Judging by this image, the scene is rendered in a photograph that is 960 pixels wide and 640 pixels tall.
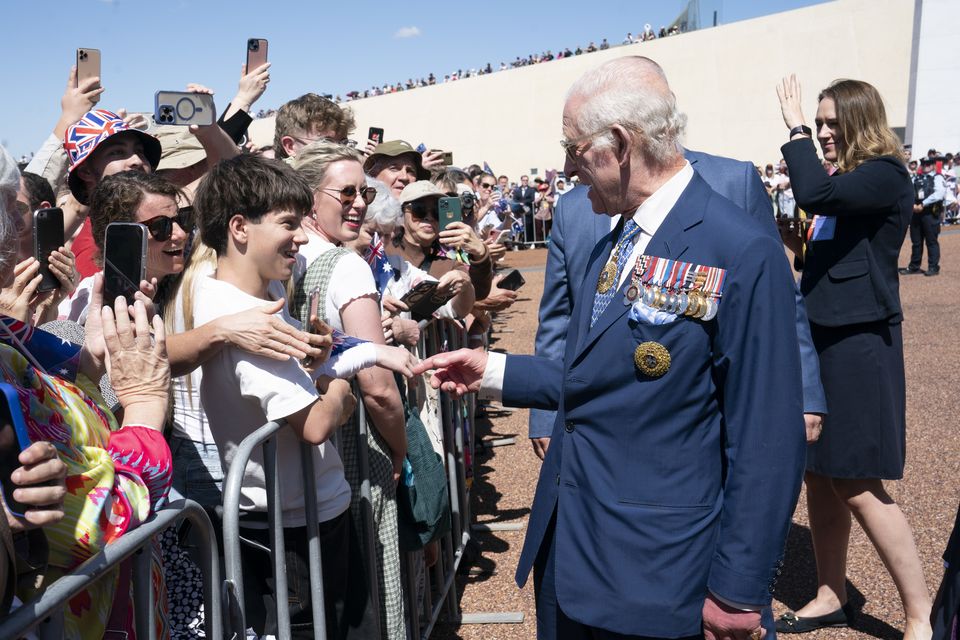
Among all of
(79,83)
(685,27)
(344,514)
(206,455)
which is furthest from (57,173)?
(685,27)

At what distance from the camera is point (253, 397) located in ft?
8.07

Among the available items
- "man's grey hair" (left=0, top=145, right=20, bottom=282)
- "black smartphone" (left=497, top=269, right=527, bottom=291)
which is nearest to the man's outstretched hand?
"man's grey hair" (left=0, top=145, right=20, bottom=282)

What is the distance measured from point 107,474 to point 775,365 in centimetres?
147

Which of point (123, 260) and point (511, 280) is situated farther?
point (511, 280)

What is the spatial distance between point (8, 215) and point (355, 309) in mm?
1359

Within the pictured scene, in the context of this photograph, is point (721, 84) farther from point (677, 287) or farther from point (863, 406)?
point (677, 287)

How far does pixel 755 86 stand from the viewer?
43938mm

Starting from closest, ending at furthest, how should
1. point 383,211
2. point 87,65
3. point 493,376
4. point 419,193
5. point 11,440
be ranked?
point 11,440
point 493,376
point 87,65
point 383,211
point 419,193

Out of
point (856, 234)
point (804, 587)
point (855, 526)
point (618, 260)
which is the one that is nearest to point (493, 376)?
point (618, 260)

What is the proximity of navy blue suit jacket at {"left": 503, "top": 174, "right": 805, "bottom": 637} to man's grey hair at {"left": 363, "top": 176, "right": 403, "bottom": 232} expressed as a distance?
2.06 m

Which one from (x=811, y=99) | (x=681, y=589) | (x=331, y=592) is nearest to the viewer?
(x=681, y=589)

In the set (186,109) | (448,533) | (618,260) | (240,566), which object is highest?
(186,109)

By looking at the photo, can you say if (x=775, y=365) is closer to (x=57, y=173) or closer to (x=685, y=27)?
(x=57, y=173)

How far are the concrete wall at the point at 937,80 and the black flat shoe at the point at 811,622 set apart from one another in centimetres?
3493
